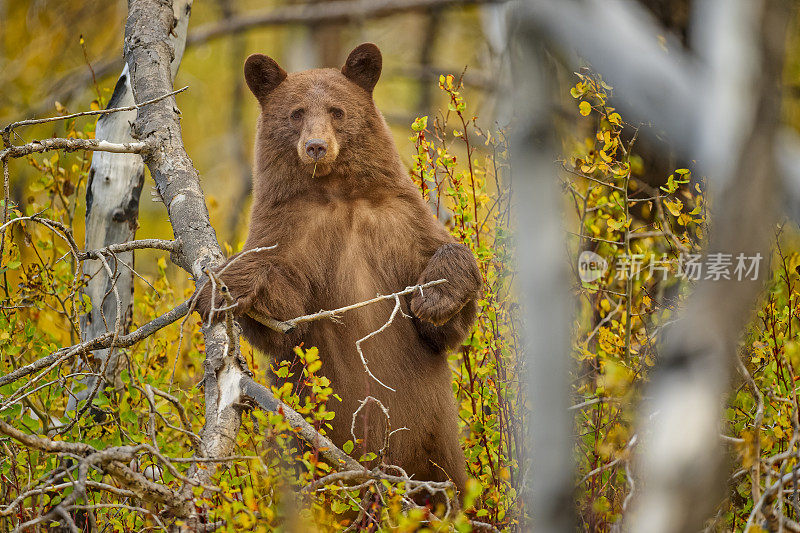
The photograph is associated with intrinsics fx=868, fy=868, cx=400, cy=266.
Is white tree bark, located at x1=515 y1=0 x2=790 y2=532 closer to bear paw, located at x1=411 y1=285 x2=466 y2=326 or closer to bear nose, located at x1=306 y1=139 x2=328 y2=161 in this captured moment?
bear paw, located at x1=411 y1=285 x2=466 y2=326

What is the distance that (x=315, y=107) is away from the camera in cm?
421

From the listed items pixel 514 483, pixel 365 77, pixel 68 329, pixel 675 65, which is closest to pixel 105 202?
pixel 68 329

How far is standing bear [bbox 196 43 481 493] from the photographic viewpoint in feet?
12.9

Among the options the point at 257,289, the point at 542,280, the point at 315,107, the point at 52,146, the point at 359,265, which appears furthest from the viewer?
the point at 315,107

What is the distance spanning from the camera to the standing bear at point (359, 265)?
3.94 metres

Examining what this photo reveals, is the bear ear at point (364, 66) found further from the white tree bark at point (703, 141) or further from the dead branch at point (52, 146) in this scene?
the white tree bark at point (703, 141)

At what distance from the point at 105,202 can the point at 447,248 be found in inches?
89.0

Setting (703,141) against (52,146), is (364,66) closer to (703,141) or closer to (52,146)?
Answer: (52,146)

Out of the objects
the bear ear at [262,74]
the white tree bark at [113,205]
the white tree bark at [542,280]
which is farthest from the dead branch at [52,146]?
the white tree bark at [542,280]

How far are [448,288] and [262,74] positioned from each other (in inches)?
61.2

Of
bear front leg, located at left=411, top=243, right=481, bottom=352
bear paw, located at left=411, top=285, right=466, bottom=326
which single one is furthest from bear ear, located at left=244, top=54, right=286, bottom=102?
bear paw, located at left=411, top=285, right=466, bottom=326

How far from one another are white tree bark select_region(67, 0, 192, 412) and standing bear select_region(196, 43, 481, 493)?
114cm

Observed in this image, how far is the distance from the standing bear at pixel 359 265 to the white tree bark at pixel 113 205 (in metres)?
1.14

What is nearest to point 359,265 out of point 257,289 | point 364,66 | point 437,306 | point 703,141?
point 437,306
